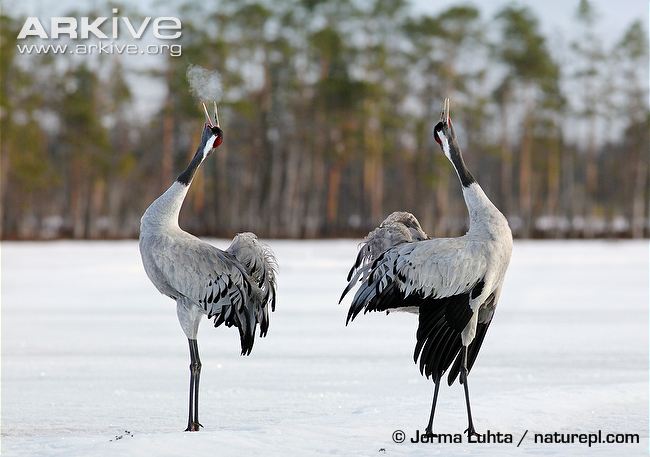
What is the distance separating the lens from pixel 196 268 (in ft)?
17.2

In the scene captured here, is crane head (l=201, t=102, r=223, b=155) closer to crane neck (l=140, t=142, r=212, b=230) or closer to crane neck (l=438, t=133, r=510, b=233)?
crane neck (l=140, t=142, r=212, b=230)

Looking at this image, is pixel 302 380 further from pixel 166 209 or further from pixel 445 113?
pixel 445 113

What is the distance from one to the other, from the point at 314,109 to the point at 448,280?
36.9 m

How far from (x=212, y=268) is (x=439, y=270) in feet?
3.92

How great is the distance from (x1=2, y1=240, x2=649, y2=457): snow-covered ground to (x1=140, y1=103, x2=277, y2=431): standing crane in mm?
622

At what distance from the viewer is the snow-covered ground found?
518 cm

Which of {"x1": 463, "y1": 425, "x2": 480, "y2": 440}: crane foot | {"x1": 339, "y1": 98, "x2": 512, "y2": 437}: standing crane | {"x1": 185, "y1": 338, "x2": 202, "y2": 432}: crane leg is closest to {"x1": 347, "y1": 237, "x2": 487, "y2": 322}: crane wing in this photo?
{"x1": 339, "y1": 98, "x2": 512, "y2": 437}: standing crane

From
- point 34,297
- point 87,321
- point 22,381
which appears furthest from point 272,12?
point 22,381

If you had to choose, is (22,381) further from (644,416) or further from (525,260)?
(525,260)

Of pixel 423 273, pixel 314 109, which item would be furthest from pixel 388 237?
pixel 314 109

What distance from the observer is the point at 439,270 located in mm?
4988

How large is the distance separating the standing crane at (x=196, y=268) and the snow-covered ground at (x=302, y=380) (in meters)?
0.62

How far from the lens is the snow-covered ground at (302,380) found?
5.18 m

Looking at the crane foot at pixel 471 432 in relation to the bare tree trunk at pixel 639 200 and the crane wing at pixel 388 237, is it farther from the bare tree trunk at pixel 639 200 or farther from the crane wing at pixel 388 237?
the bare tree trunk at pixel 639 200
